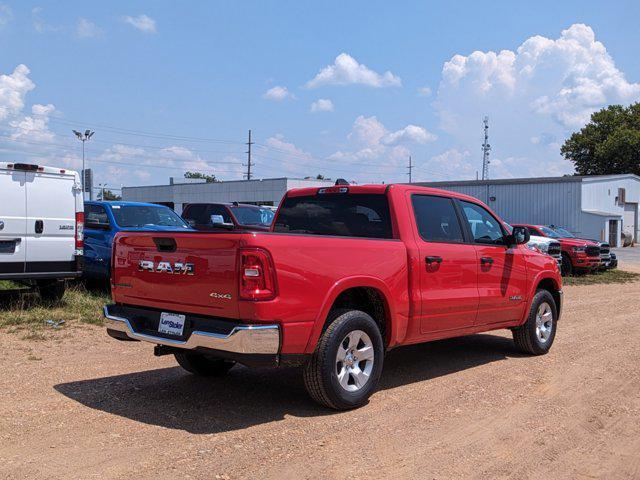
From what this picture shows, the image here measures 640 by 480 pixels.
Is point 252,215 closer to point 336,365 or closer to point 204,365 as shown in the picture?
point 204,365

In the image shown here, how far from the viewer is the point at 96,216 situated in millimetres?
11617

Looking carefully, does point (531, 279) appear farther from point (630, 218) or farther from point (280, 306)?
point (630, 218)

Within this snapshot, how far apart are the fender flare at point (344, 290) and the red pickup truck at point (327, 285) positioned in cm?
1

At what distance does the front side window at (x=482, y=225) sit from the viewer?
6820 mm

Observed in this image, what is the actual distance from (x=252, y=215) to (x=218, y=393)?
9764 mm

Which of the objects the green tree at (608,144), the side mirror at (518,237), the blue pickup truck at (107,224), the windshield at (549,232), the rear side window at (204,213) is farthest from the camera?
the green tree at (608,144)

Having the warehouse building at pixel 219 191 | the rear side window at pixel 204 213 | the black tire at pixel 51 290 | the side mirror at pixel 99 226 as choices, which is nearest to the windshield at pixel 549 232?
the rear side window at pixel 204 213

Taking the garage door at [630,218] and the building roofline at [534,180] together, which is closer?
the building roofline at [534,180]

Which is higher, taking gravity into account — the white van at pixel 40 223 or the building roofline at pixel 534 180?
the building roofline at pixel 534 180

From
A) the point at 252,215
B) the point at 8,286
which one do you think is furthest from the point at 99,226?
the point at 252,215

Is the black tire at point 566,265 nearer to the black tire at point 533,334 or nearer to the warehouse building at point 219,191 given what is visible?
the black tire at point 533,334

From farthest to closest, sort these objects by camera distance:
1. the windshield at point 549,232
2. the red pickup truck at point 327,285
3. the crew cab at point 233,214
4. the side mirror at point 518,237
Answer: the windshield at point 549,232, the crew cab at point 233,214, the side mirror at point 518,237, the red pickup truck at point 327,285

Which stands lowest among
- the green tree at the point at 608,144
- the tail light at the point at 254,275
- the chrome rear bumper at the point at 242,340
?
the chrome rear bumper at the point at 242,340

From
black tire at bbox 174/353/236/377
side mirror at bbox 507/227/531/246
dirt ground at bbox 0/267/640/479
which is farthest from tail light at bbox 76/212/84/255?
side mirror at bbox 507/227/531/246
